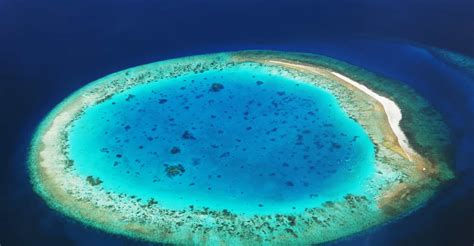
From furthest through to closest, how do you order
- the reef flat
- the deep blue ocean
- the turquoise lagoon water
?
the deep blue ocean
the turquoise lagoon water
the reef flat

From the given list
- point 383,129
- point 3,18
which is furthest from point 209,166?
point 3,18

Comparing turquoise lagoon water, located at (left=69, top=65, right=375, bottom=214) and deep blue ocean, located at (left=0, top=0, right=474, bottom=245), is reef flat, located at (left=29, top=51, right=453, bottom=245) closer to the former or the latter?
turquoise lagoon water, located at (left=69, top=65, right=375, bottom=214)

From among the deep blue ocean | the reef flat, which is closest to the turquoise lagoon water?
the reef flat

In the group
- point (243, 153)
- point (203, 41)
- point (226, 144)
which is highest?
point (203, 41)

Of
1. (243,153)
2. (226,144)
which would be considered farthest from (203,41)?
(243,153)

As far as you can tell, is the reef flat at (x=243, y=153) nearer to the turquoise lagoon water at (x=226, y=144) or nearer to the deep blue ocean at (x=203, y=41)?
the turquoise lagoon water at (x=226, y=144)

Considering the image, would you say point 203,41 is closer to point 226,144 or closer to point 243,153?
point 226,144

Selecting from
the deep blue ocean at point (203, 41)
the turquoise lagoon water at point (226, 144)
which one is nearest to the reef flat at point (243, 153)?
the turquoise lagoon water at point (226, 144)
